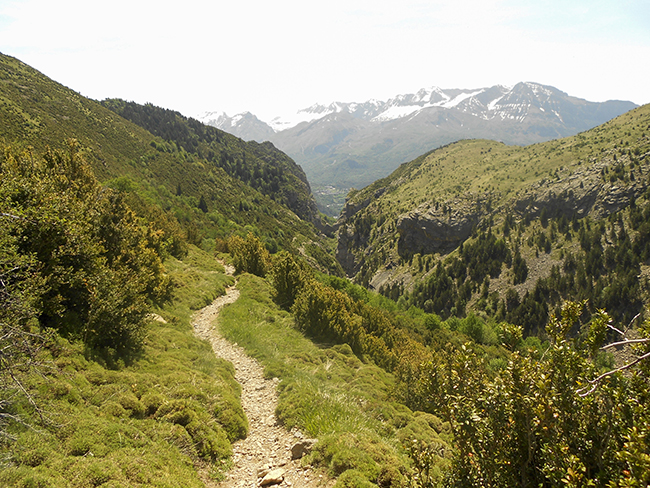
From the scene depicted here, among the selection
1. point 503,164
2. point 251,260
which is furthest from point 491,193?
point 251,260

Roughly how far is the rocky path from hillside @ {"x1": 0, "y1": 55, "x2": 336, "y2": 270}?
37005 millimetres

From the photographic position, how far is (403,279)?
398ft

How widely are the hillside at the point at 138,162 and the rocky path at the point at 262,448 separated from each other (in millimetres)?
37005

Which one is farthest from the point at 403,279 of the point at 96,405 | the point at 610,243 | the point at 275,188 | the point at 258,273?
the point at 96,405

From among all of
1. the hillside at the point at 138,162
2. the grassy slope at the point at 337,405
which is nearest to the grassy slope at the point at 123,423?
the grassy slope at the point at 337,405

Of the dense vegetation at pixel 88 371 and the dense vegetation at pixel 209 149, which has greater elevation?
the dense vegetation at pixel 209 149

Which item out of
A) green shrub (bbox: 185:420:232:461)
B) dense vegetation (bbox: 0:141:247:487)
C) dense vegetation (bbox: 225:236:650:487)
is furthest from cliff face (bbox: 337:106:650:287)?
dense vegetation (bbox: 225:236:650:487)

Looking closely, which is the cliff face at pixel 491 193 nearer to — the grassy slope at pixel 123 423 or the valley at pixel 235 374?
the valley at pixel 235 374

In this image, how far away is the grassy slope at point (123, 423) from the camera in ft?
18.7

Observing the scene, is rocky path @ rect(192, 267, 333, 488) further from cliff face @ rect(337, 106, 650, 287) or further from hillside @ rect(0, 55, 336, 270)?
cliff face @ rect(337, 106, 650, 287)

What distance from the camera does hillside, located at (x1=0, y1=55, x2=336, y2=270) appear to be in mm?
53444

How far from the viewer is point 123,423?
319 inches

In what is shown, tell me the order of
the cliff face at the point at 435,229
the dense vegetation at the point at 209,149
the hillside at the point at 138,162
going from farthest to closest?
the dense vegetation at the point at 209,149, the cliff face at the point at 435,229, the hillside at the point at 138,162

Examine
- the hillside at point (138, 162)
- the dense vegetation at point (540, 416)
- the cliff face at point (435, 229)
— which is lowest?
the cliff face at point (435, 229)
